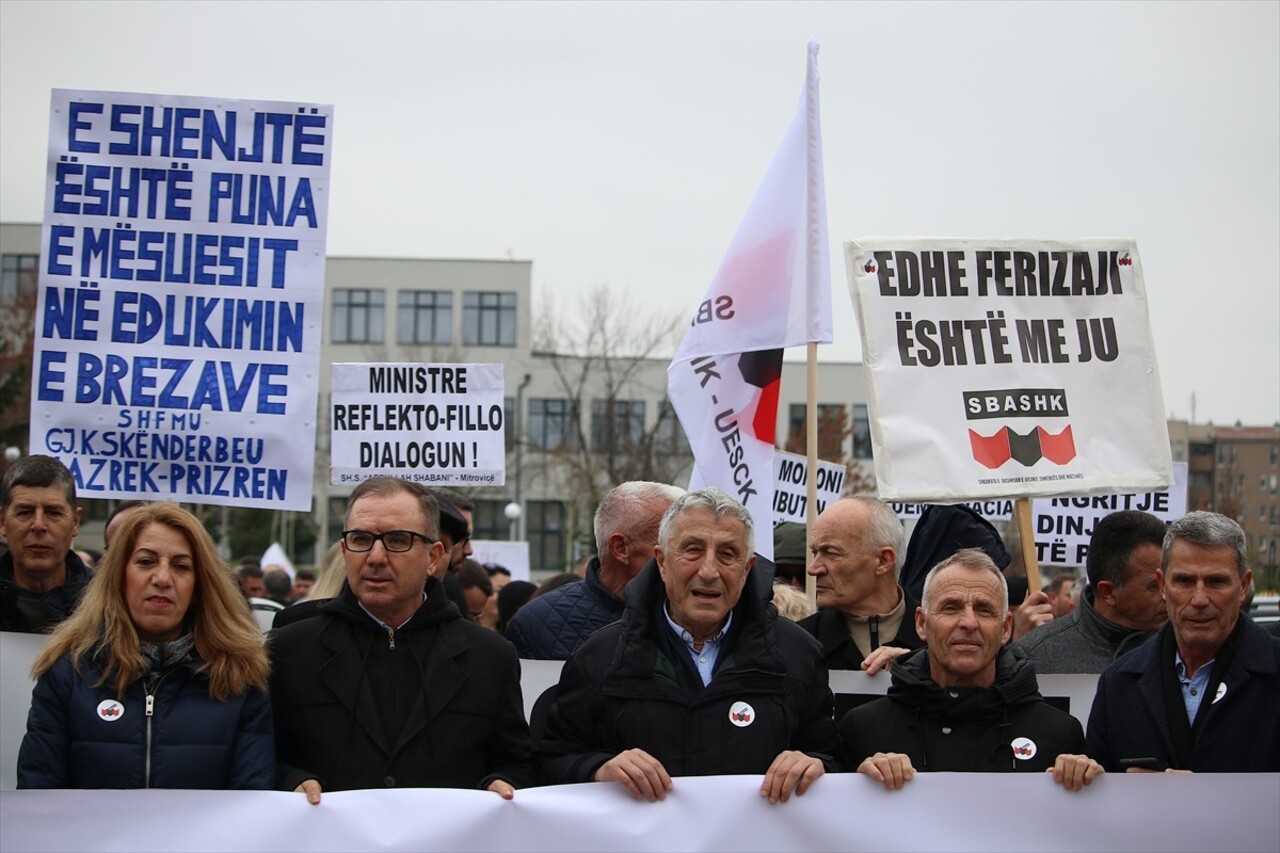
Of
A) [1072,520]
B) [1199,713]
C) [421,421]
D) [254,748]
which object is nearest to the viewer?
[254,748]

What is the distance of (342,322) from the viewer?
74.9 meters

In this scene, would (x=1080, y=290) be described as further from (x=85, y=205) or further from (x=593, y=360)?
(x=593, y=360)

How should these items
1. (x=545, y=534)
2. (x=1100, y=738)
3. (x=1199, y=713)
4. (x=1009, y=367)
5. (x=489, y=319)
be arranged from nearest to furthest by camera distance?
(x=1199, y=713)
(x=1100, y=738)
(x=1009, y=367)
(x=489, y=319)
(x=545, y=534)

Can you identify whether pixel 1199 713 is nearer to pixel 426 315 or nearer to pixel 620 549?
pixel 620 549

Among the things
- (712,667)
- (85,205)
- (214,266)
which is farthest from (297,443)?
(712,667)

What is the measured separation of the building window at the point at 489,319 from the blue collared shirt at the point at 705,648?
231 feet

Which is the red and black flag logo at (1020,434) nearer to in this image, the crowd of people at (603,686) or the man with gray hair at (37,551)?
the crowd of people at (603,686)

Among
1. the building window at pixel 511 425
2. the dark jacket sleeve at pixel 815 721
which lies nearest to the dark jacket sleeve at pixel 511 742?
the dark jacket sleeve at pixel 815 721

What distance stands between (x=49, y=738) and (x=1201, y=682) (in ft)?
11.1

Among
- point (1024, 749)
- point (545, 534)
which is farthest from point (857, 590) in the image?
point (545, 534)

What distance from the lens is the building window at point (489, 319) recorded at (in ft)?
245

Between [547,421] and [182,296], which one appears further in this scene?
[547,421]

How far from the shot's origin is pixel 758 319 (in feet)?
27.6

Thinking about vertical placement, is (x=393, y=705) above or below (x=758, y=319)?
below
